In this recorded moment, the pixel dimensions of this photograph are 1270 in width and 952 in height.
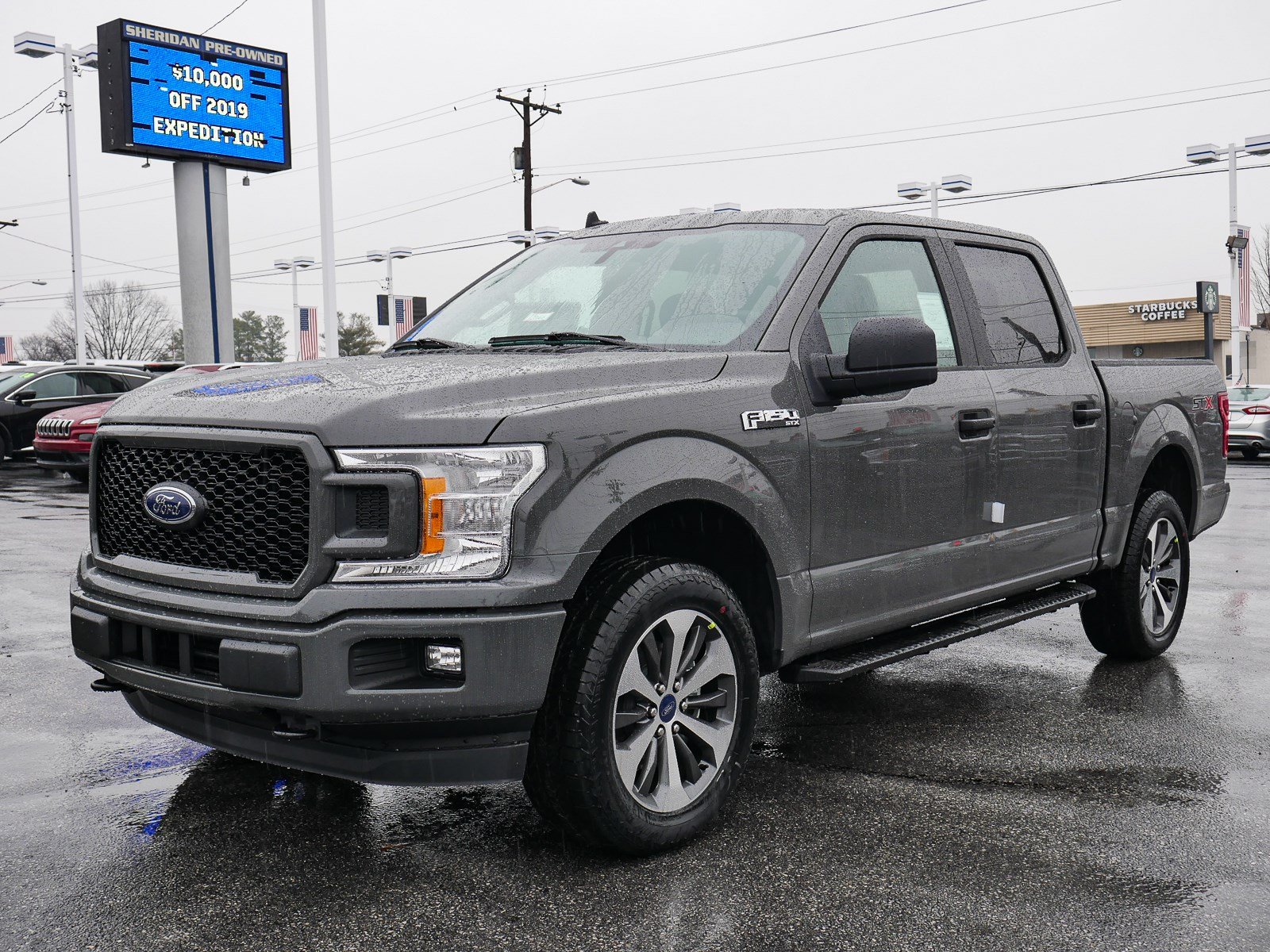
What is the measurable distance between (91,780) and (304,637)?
174 centimetres

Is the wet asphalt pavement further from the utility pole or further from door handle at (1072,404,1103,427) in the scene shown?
the utility pole

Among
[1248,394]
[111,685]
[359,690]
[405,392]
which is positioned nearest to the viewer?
[359,690]

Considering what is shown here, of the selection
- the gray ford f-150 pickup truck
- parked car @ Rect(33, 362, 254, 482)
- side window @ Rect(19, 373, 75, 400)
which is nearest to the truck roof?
the gray ford f-150 pickup truck

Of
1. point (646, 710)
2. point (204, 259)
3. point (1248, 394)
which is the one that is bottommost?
point (646, 710)

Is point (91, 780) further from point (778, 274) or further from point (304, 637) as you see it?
point (778, 274)

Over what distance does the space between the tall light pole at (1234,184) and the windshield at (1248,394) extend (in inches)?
339

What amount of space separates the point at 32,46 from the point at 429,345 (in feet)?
102

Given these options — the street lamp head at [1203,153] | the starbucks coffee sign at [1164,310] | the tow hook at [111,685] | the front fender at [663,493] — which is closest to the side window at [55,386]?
the tow hook at [111,685]

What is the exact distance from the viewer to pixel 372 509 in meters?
3.22

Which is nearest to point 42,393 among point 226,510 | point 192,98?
point 192,98

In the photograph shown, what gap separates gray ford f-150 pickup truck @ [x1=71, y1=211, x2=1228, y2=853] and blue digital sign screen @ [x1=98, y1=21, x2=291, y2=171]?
22.8 meters

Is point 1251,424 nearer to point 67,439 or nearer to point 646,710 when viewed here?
point 67,439

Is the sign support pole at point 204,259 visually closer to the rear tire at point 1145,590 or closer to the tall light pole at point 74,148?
the tall light pole at point 74,148

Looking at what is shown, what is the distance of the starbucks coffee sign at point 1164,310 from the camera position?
5266 cm
